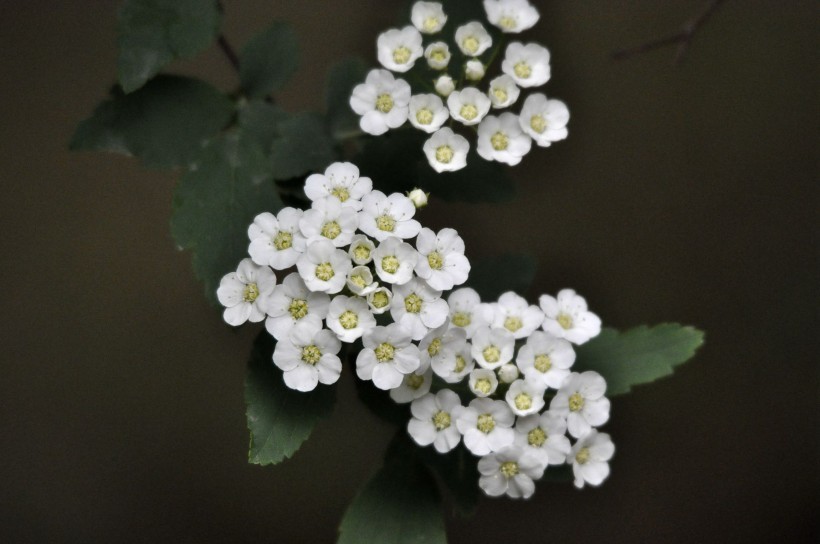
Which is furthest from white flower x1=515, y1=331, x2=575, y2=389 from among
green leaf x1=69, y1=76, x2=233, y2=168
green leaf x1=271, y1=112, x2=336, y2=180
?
green leaf x1=69, y1=76, x2=233, y2=168

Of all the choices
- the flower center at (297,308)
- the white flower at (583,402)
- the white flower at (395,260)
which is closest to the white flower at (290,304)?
the flower center at (297,308)

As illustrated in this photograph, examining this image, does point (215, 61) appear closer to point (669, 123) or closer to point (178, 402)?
point (178, 402)

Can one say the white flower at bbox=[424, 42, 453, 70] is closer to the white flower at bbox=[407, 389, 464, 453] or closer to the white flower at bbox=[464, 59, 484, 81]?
the white flower at bbox=[464, 59, 484, 81]

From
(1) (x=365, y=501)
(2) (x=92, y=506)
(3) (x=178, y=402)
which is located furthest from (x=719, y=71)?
(2) (x=92, y=506)

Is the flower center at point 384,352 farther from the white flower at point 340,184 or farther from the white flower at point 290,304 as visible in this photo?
the white flower at point 340,184

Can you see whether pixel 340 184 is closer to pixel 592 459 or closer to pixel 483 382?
pixel 483 382
